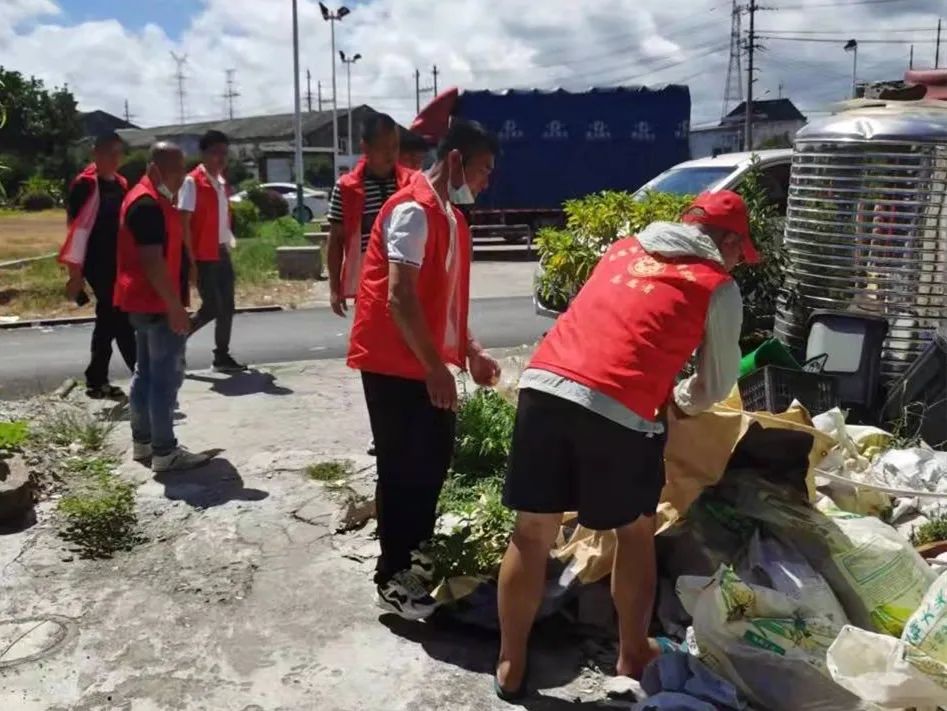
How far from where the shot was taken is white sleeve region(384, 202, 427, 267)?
341cm

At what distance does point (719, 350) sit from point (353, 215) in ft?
10.4

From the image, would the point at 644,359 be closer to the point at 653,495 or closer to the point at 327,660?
the point at 653,495

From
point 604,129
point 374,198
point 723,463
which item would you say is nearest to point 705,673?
point 723,463

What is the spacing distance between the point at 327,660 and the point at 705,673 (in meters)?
1.29

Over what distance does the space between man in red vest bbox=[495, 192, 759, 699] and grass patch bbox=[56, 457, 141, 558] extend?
2043 millimetres

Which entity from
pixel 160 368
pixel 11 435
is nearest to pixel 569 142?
pixel 160 368

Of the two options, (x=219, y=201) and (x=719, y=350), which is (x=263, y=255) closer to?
(x=219, y=201)

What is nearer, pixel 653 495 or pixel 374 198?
pixel 653 495

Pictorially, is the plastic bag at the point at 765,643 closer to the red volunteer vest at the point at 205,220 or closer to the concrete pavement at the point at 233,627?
the concrete pavement at the point at 233,627

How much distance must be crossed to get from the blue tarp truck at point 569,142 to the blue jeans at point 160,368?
1485cm

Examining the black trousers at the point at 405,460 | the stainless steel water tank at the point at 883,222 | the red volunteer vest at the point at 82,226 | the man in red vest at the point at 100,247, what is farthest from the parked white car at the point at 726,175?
the black trousers at the point at 405,460

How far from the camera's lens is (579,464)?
10.3 ft

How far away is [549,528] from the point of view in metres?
3.22

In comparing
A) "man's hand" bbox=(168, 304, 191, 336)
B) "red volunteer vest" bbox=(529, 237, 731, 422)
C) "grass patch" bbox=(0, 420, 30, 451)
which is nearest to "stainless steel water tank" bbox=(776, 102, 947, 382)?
"red volunteer vest" bbox=(529, 237, 731, 422)
